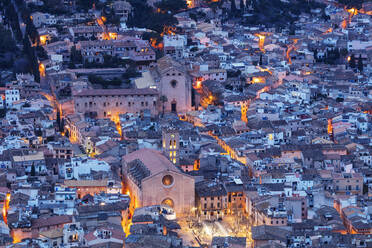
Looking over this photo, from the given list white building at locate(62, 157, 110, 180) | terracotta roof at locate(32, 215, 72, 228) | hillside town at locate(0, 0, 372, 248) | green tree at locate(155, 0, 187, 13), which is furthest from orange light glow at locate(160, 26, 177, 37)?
terracotta roof at locate(32, 215, 72, 228)

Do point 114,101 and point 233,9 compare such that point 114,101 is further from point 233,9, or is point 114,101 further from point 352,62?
Answer: point 233,9

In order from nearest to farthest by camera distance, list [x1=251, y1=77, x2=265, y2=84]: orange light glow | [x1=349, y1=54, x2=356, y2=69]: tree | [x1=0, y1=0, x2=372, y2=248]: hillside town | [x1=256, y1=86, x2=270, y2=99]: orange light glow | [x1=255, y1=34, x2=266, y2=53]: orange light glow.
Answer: [x1=0, y1=0, x2=372, y2=248]: hillside town → [x1=256, y1=86, x2=270, y2=99]: orange light glow → [x1=251, y1=77, x2=265, y2=84]: orange light glow → [x1=349, y1=54, x2=356, y2=69]: tree → [x1=255, y1=34, x2=266, y2=53]: orange light glow

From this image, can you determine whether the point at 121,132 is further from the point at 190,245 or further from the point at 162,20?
the point at 162,20

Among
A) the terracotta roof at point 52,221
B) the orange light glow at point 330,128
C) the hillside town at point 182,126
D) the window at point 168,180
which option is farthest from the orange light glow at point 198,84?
the terracotta roof at point 52,221

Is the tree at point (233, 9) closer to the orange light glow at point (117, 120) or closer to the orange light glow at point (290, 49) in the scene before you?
the orange light glow at point (290, 49)

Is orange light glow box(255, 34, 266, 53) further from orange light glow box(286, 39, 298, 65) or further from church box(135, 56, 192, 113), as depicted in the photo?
church box(135, 56, 192, 113)

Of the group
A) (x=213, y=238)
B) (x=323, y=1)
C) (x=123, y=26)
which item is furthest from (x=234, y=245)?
(x=323, y=1)

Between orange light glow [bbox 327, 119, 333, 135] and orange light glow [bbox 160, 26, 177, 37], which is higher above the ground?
orange light glow [bbox 160, 26, 177, 37]
